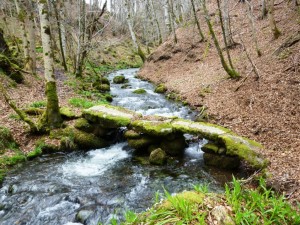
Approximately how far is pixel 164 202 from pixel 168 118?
5485mm

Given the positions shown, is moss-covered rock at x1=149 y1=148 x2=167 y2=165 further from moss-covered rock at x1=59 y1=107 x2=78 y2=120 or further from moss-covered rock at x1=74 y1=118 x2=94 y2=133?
moss-covered rock at x1=59 y1=107 x2=78 y2=120

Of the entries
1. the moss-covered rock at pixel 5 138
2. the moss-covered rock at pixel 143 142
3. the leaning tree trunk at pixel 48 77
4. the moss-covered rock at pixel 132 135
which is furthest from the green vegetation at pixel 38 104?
the moss-covered rock at pixel 143 142

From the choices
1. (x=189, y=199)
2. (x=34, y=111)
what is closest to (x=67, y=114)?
(x=34, y=111)

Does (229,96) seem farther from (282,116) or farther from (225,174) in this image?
(225,174)

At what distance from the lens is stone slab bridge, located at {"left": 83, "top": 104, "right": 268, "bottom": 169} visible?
714 centimetres

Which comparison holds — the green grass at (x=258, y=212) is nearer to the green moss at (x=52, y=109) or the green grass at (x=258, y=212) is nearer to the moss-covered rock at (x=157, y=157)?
the moss-covered rock at (x=157, y=157)

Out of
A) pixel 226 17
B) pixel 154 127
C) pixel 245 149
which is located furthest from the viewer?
pixel 226 17

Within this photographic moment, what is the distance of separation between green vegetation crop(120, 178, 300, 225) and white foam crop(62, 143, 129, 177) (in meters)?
4.15

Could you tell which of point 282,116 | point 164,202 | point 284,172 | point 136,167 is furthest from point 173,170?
point 282,116

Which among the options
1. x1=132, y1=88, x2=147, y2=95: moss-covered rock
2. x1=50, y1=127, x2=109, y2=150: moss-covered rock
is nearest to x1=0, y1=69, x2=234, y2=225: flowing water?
x1=50, y1=127, x2=109, y2=150: moss-covered rock

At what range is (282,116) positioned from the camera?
27.2 ft

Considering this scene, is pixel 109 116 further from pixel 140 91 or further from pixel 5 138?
pixel 140 91

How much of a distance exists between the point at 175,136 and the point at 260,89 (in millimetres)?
4388

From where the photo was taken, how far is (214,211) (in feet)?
11.8
